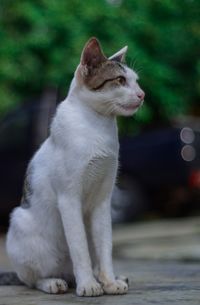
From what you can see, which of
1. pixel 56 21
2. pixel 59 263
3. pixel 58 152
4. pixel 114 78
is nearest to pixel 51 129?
pixel 58 152

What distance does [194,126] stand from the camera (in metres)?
13.2

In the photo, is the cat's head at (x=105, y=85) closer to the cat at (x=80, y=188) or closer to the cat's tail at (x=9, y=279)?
the cat at (x=80, y=188)

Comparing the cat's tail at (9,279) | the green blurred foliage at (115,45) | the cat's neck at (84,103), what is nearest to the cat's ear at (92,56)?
the cat's neck at (84,103)

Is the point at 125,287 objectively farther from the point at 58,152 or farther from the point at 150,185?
the point at 150,185

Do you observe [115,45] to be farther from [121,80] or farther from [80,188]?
[80,188]

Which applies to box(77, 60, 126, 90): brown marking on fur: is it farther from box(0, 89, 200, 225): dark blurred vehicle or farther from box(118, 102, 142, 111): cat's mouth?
box(0, 89, 200, 225): dark blurred vehicle

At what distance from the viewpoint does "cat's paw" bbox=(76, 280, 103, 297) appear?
4.93 m

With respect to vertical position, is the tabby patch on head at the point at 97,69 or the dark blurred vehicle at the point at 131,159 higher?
the tabby patch on head at the point at 97,69

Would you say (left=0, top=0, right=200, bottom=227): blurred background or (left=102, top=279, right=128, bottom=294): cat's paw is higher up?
(left=0, top=0, right=200, bottom=227): blurred background

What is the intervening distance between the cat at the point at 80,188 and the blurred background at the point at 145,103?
6898 mm

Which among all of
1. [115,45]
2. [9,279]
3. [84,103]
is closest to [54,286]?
[9,279]

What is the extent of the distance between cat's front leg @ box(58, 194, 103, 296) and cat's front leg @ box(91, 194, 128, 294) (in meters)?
0.10

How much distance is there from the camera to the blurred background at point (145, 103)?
497 inches

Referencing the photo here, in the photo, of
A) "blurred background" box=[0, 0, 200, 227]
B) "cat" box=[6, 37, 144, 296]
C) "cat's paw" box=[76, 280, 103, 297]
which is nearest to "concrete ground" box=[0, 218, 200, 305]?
"cat's paw" box=[76, 280, 103, 297]
